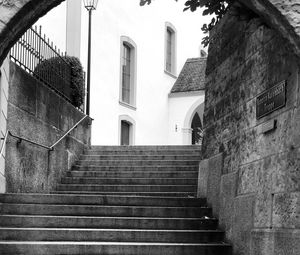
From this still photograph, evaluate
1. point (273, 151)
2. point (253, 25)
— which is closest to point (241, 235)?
point (273, 151)

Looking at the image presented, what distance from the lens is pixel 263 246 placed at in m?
4.88

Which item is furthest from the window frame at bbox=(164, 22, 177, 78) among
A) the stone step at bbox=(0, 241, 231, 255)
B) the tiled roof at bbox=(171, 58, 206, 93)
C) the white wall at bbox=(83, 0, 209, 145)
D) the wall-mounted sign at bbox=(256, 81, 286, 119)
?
the wall-mounted sign at bbox=(256, 81, 286, 119)

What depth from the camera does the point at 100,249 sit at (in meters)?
6.08

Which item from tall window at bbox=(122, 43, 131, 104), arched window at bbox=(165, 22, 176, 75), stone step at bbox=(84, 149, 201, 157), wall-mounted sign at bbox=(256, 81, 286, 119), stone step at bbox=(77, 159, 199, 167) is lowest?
stone step at bbox=(77, 159, 199, 167)

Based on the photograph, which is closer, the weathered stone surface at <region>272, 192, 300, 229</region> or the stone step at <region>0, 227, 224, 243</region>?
the weathered stone surface at <region>272, 192, 300, 229</region>

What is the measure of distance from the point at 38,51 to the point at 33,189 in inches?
94.6

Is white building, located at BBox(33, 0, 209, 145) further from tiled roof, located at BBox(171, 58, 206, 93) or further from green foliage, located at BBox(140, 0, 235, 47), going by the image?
green foliage, located at BBox(140, 0, 235, 47)

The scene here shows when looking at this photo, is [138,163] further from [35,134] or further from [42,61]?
[42,61]

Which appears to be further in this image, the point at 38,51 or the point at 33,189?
the point at 38,51

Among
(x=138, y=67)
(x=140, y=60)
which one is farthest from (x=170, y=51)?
(x=138, y=67)

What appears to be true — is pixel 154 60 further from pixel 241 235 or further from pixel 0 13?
pixel 0 13

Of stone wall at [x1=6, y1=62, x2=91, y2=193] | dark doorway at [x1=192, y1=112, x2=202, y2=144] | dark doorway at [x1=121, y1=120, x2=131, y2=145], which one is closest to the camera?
stone wall at [x1=6, y1=62, x2=91, y2=193]

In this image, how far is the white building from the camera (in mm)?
15719

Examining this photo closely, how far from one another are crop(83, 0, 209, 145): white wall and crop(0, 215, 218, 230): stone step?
28.6ft
